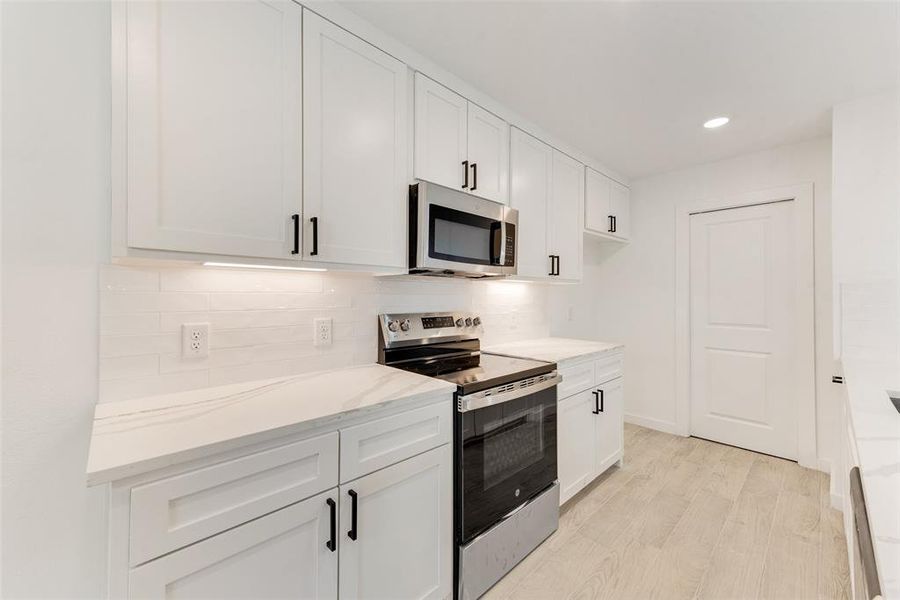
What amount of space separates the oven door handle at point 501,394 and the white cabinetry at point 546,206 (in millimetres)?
710

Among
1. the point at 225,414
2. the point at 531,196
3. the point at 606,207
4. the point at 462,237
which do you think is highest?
the point at 606,207

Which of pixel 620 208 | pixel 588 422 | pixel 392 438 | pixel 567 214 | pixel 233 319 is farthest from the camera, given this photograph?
pixel 620 208

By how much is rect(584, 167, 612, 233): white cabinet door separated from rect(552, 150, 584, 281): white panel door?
3.8 inches

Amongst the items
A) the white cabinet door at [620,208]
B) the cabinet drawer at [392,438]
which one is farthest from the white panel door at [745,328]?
the cabinet drawer at [392,438]

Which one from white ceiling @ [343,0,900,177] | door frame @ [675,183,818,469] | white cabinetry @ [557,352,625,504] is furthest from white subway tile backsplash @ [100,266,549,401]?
door frame @ [675,183,818,469]

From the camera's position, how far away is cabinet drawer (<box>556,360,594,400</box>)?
2162mm

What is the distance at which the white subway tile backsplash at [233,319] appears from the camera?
4.19 feet

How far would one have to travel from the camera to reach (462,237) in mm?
1923

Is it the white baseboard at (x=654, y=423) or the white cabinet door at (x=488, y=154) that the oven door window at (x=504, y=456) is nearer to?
the white cabinet door at (x=488, y=154)

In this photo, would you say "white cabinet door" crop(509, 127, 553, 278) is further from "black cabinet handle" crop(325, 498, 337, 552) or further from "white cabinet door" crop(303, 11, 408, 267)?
"black cabinet handle" crop(325, 498, 337, 552)

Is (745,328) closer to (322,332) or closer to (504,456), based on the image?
(504,456)

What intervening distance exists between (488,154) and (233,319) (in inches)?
59.6

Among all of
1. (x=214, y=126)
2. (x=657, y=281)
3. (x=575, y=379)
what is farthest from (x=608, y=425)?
(x=214, y=126)

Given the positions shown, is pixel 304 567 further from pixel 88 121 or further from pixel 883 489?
pixel 88 121
